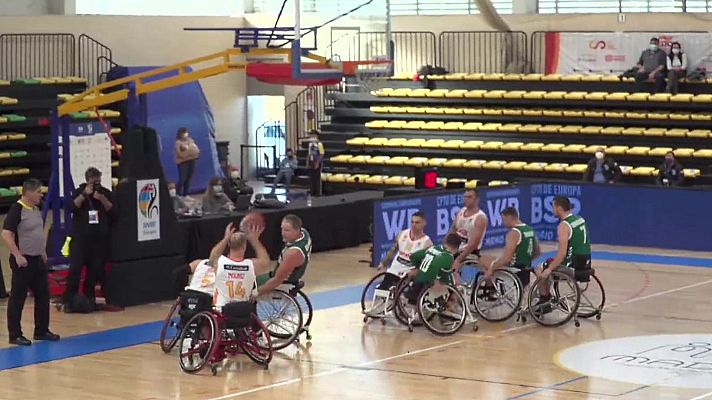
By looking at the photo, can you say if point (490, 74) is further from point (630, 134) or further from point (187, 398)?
point (187, 398)

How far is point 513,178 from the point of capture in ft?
105

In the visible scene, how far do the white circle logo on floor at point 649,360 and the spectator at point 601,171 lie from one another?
11.9 metres

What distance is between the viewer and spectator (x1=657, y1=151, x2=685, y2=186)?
28.0 meters

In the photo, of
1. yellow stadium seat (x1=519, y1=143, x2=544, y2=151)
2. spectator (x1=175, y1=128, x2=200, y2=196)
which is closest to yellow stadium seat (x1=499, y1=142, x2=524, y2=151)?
yellow stadium seat (x1=519, y1=143, x2=544, y2=151)

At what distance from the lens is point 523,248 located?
17.3 metres

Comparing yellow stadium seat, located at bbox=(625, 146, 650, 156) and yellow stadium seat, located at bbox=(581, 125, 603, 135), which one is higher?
yellow stadium seat, located at bbox=(581, 125, 603, 135)

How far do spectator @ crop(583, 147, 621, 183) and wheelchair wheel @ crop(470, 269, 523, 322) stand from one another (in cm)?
1123

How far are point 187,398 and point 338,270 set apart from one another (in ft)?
29.8

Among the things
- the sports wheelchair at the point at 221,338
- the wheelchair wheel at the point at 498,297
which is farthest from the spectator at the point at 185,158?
the sports wheelchair at the point at 221,338

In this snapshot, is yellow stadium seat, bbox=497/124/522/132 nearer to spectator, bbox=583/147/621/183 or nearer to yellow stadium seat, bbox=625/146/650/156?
yellow stadium seat, bbox=625/146/650/156

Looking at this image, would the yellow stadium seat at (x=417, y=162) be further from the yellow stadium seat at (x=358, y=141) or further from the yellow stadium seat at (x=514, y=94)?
the yellow stadium seat at (x=514, y=94)

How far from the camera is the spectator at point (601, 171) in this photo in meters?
28.3

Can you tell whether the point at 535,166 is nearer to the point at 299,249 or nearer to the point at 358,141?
Result: the point at 358,141

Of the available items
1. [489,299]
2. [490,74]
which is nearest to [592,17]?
[490,74]
